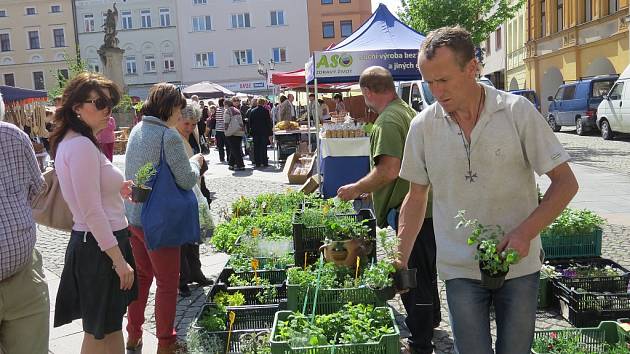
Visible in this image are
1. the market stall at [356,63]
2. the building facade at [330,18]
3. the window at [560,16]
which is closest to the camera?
the market stall at [356,63]

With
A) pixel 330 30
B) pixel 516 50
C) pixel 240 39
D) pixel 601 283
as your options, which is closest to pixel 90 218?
pixel 601 283

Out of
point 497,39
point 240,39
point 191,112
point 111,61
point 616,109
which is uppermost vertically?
point 240,39

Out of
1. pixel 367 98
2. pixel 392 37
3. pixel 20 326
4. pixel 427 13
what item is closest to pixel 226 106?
pixel 392 37

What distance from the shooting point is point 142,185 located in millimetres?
3619

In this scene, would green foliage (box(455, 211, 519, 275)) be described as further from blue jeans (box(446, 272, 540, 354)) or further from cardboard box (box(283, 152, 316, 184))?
cardboard box (box(283, 152, 316, 184))

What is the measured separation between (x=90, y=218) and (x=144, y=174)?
2.39 ft

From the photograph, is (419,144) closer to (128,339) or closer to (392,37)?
(128,339)

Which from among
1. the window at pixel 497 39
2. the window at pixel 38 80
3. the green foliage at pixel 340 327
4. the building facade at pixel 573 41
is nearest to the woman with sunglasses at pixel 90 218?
the green foliage at pixel 340 327

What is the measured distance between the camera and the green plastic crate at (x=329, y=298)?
135 inches

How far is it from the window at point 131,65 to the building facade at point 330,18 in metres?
15.1

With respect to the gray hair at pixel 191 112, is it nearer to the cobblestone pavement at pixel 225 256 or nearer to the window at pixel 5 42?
the cobblestone pavement at pixel 225 256

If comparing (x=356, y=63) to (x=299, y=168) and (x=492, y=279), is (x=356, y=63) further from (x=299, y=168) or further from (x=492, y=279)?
(x=492, y=279)

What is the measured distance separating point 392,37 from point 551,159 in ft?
27.3

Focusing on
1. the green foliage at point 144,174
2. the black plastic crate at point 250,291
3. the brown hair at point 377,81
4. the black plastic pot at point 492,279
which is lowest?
the black plastic crate at point 250,291
